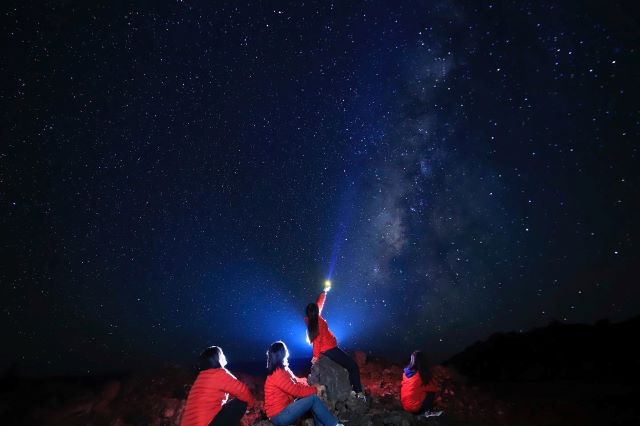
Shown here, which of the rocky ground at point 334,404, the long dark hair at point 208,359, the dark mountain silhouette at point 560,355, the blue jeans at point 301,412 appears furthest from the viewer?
the dark mountain silhouette at point 560,355

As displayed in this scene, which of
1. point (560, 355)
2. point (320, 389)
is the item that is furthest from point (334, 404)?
point (560, 355)

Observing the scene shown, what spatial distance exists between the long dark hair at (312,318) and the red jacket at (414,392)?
203cm

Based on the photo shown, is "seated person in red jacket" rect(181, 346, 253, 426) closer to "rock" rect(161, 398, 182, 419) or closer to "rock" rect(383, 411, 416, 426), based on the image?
"rock" rect(383, 411, 416, 426)

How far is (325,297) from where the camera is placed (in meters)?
8.28

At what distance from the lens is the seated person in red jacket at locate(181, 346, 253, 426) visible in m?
5.02

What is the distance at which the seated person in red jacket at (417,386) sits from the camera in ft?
23.5

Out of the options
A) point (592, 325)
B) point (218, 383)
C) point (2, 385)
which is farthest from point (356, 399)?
point (592, 325)

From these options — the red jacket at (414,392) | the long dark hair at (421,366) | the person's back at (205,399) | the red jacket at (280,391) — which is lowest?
the red jacket at (414,392)

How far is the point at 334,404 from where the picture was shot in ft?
24.8

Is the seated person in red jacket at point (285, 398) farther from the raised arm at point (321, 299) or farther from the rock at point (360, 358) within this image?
the rock at point (360, 358)

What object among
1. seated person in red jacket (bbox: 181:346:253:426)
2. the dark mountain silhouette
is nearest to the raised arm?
seated person in red jacket (bbox: 181:346:253:426)

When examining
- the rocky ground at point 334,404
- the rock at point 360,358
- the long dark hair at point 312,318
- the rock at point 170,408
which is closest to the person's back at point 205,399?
the rocky ground at point 334,404

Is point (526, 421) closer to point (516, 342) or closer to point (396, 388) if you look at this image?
point (396, 388)

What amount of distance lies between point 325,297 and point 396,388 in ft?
24.1
